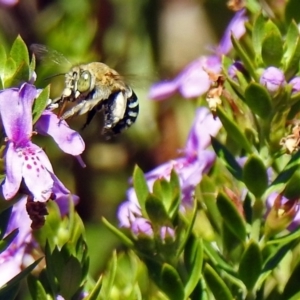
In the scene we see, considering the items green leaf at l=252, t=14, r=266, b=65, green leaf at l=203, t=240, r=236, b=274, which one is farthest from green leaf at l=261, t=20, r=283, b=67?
green leaf at l=203, t=240, r=236, b=274

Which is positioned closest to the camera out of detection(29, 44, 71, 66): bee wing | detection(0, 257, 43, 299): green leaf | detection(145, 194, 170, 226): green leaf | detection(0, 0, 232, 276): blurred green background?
detection(0, 257, 43, 299): green leaf

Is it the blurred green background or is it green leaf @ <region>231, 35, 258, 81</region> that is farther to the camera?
the blurred green background

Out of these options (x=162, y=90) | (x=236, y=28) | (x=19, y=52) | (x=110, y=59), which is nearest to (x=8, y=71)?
(x=19, y=52)

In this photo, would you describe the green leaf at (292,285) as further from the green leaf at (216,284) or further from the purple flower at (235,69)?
the purple flower at (235,69)

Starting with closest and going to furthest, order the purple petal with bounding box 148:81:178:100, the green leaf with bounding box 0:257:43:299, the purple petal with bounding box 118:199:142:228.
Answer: the green leaf with bounding box 0:257:43:299 → the purple petal with bounding box 118:199:142:228 → the purple petal with bounding box 148:81:178:100

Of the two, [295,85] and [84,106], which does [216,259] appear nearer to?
[295,85]

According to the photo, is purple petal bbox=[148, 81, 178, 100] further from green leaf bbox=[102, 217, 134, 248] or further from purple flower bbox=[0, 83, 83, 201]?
purple flower bbox=[0, 83, 83, 201]
